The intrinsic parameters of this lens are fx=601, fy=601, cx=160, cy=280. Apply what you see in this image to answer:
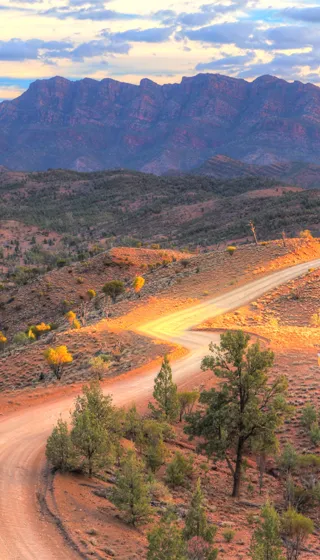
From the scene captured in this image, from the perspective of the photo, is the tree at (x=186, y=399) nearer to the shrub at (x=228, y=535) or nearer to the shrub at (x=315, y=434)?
the shrub at (x=315, y=434)

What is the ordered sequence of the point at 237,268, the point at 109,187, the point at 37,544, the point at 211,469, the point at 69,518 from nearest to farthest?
the point at 37,544, the point at 69,518, the point at 211,469, the point at 237,268, the point at 109,187

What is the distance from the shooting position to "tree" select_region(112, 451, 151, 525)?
44.0 feet

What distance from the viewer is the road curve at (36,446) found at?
1207 centimetres

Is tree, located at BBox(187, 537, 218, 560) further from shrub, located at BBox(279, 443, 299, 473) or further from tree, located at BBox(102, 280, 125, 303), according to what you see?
tree, located at BBox(102, 280, 125, 303)

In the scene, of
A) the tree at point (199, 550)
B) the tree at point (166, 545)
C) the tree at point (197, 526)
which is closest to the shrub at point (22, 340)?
the tree at point (197, 526)

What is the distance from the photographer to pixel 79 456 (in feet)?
52.7

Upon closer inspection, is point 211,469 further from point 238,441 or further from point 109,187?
point 109,187

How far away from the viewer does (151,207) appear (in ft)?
435

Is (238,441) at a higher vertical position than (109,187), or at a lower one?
lower

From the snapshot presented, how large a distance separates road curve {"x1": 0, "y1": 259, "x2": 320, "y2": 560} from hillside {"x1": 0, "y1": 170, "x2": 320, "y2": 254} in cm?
5595

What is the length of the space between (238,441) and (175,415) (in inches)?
167

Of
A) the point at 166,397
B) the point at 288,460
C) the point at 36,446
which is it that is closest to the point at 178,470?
the point at 288,460

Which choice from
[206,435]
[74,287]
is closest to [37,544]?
[206,435]

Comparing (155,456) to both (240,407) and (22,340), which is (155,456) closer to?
(240,407)
